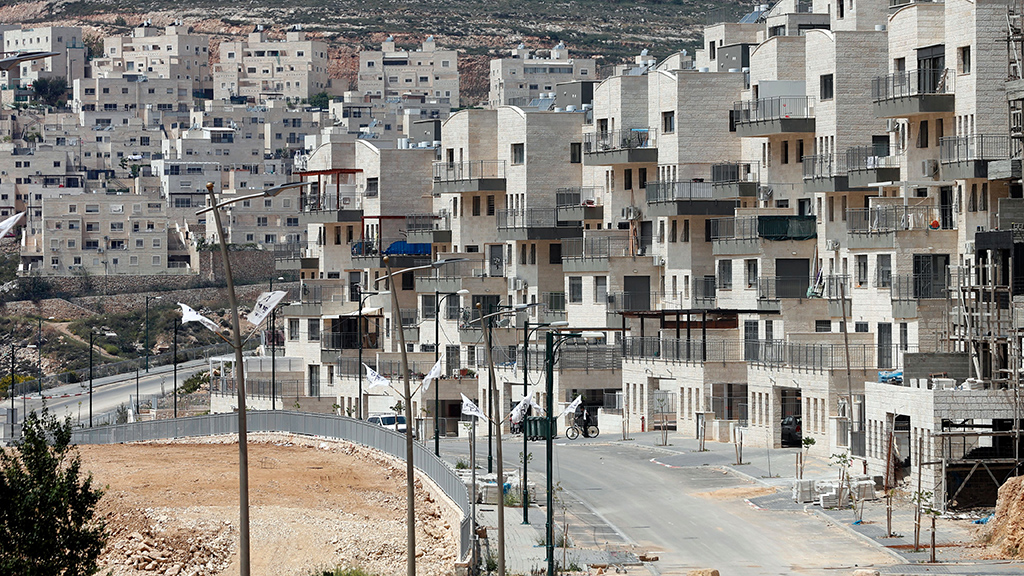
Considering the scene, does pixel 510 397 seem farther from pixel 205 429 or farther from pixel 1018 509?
pixel 1018 509

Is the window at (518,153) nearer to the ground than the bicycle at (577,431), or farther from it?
farther from it

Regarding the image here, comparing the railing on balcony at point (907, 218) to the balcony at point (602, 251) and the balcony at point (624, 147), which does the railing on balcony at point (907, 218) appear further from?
the balcony at point (602, 251)

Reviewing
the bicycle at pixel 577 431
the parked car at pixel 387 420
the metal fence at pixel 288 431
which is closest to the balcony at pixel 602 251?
the parked car at pixel 387 420

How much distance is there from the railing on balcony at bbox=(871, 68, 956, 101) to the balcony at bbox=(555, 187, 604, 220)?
91.0 ft

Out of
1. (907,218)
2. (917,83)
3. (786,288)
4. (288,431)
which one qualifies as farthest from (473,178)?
(917,83)

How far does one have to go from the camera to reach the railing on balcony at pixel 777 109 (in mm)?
82750

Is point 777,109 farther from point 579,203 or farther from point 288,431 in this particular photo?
point 288,431

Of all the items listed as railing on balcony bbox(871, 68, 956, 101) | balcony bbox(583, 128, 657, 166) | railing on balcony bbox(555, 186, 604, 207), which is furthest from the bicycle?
railing on balcony bbox(555, 186, 604, 207)

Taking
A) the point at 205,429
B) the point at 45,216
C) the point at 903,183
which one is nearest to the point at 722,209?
the point at 903,183

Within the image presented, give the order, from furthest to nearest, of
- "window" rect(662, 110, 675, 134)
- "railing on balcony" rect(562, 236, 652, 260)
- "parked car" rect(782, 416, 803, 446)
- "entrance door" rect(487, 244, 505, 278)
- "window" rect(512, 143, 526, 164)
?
1. "entrance door" rect(487, 244, 505, 278)
2. "window" rect(512, 143, 526, 164)
3. "railing on balcony" rect(562, 236, 652, 260)
4. "window" rect(662, 110, 675, 134)
5. "parked car" rect(782, 416, 803, 446)

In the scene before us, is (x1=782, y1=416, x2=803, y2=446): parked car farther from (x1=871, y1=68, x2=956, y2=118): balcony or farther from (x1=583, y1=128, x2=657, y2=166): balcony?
(x1=583, y1=128, x2=657, y2=166): balcony

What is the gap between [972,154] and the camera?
69188 millimetres

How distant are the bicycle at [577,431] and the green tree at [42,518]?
4057cm

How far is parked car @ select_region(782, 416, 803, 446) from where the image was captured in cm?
7288
